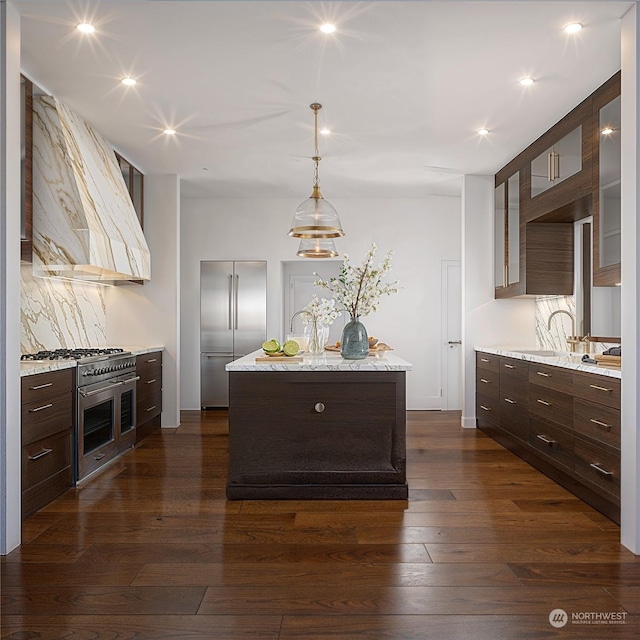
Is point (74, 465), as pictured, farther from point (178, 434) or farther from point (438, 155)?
point (438, 155)

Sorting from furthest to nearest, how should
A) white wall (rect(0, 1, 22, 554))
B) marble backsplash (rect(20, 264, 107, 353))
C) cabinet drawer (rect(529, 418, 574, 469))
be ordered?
1. marble backsplash (rect(20, 264, 107, 353))
2. cabinet drawer (rect(529, 418, 574, 469))
3. white wall (rect(0, 1, 22, 554))

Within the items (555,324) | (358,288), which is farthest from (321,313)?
(555,324)

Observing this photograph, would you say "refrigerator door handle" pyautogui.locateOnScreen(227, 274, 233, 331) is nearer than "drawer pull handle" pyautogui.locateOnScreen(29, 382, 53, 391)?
No

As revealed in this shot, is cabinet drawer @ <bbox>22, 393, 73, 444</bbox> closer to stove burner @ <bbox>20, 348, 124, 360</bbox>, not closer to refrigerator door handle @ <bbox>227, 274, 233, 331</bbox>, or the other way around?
stove burner @ <bbox>20, 348, 124, 360</bbox>

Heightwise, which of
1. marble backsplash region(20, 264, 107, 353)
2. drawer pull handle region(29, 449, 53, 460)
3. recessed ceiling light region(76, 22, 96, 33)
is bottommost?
drawer pull handle region(29, 449, 53, 460)

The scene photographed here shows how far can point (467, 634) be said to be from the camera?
2.05m

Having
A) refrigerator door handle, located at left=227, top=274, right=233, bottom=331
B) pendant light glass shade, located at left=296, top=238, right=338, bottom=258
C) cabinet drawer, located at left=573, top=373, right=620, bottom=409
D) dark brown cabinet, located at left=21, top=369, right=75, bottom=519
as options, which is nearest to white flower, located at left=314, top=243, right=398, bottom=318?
pendant light glass shade, located at left=296, top=238, right=338, bottom=258

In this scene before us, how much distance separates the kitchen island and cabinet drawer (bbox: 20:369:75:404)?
3.49 ft

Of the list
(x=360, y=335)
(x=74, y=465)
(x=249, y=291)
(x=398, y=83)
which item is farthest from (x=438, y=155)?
(x=74, y=465)

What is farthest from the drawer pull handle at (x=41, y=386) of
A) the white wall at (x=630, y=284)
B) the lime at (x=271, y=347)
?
the white wall at (x=630, y=284)

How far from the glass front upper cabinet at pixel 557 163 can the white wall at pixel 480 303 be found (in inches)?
46.1

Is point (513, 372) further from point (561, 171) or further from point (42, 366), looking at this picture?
point (42, 366)

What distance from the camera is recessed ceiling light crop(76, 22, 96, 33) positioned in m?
3.11

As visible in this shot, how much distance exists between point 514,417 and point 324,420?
2098mm
